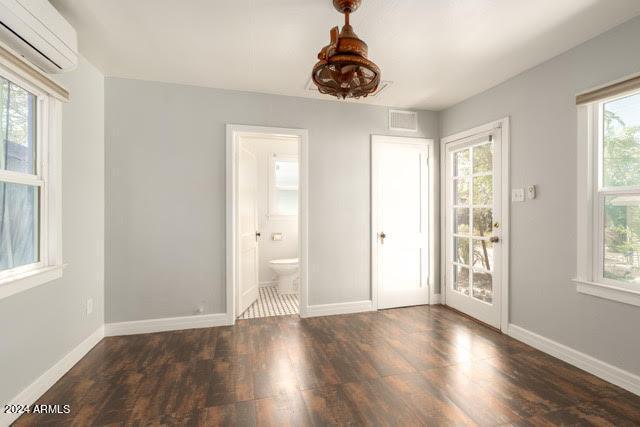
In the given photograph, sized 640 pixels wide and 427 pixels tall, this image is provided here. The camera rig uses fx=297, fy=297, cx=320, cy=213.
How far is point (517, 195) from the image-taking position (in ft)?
9.21

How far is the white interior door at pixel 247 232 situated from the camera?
3404mm

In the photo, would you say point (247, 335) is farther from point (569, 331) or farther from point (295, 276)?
point (569, 331)

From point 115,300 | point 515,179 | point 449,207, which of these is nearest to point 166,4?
point 115,300

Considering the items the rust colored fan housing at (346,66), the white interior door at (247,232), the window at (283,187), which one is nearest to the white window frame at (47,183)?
the white interior door at (247,232)


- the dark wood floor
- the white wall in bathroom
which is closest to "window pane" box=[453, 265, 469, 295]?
the dark wood floor

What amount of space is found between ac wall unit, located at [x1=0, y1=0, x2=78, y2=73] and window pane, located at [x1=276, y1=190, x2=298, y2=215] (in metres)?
3.22

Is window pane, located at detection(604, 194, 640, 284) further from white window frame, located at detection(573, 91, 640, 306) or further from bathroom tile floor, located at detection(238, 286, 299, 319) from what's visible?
bathroom tile floor, located at detection(238, 286, 299, 319)

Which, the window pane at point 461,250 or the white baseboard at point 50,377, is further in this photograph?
the window pane at point 461,250

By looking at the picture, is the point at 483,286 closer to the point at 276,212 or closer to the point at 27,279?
the point at 276,212

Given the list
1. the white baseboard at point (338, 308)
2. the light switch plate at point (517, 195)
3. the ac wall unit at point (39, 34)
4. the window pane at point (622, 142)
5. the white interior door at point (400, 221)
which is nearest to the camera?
the ac wall unit at point (39, 34)

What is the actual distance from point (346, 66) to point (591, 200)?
2.10m

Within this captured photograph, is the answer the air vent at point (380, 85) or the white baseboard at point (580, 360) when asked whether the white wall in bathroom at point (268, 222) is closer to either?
the air vent at point (380, 85)

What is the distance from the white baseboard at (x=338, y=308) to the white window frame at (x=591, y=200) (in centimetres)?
202

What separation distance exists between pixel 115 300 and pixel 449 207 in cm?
380
